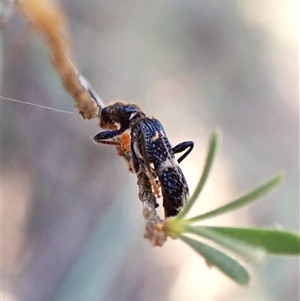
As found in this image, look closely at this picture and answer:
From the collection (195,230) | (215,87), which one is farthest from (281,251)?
(215,87)

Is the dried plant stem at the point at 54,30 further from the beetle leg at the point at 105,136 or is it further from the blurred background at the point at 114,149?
the blurred background at the point at 114,149

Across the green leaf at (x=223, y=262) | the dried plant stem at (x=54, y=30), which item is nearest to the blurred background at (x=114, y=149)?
the dried plant stem at (x=54, y=30)

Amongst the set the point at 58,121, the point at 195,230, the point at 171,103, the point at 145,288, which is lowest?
the point at 195,230

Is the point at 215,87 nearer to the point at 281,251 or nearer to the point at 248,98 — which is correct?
the point at 248,98

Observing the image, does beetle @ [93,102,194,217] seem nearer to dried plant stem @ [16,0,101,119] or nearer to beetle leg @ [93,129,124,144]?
beetle leg @ [93,129,124,144]

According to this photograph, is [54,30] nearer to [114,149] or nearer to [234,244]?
[234,244]

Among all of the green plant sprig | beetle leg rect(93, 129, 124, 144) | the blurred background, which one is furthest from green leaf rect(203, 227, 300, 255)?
the blurred background

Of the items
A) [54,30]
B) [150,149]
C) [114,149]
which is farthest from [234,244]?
[114,149]
